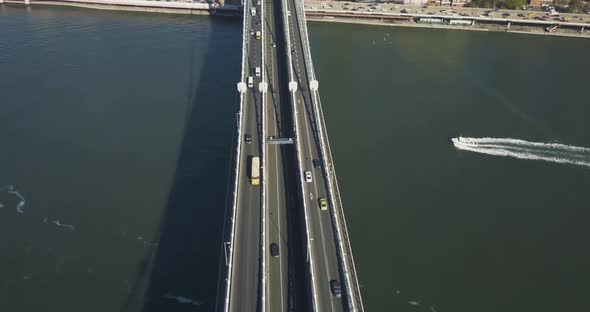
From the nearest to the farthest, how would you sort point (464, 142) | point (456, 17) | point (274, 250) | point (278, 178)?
point (274, 250) < point (278, 178) < point (464, 142) < point (456, 17)

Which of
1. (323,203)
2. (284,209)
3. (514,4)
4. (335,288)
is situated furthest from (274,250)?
(514,4)

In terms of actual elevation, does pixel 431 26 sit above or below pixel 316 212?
above

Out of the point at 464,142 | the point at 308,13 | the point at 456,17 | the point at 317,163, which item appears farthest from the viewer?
the point at 308,13

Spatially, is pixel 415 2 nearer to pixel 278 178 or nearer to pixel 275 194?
pixel 278 178

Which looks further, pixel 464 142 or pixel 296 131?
pixel 464 142

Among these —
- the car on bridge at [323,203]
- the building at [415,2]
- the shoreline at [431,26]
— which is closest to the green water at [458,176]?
the car on bridge at [323,203]

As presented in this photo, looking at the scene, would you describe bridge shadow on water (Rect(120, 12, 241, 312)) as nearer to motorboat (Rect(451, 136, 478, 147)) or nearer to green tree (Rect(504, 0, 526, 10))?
motorboat (Rect(451, 136, 478, 147))

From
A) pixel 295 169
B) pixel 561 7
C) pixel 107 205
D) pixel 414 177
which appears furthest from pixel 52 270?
pixel 561 7

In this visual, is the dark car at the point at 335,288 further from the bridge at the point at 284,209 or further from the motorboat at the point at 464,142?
the motorboat at the point at 464,142
